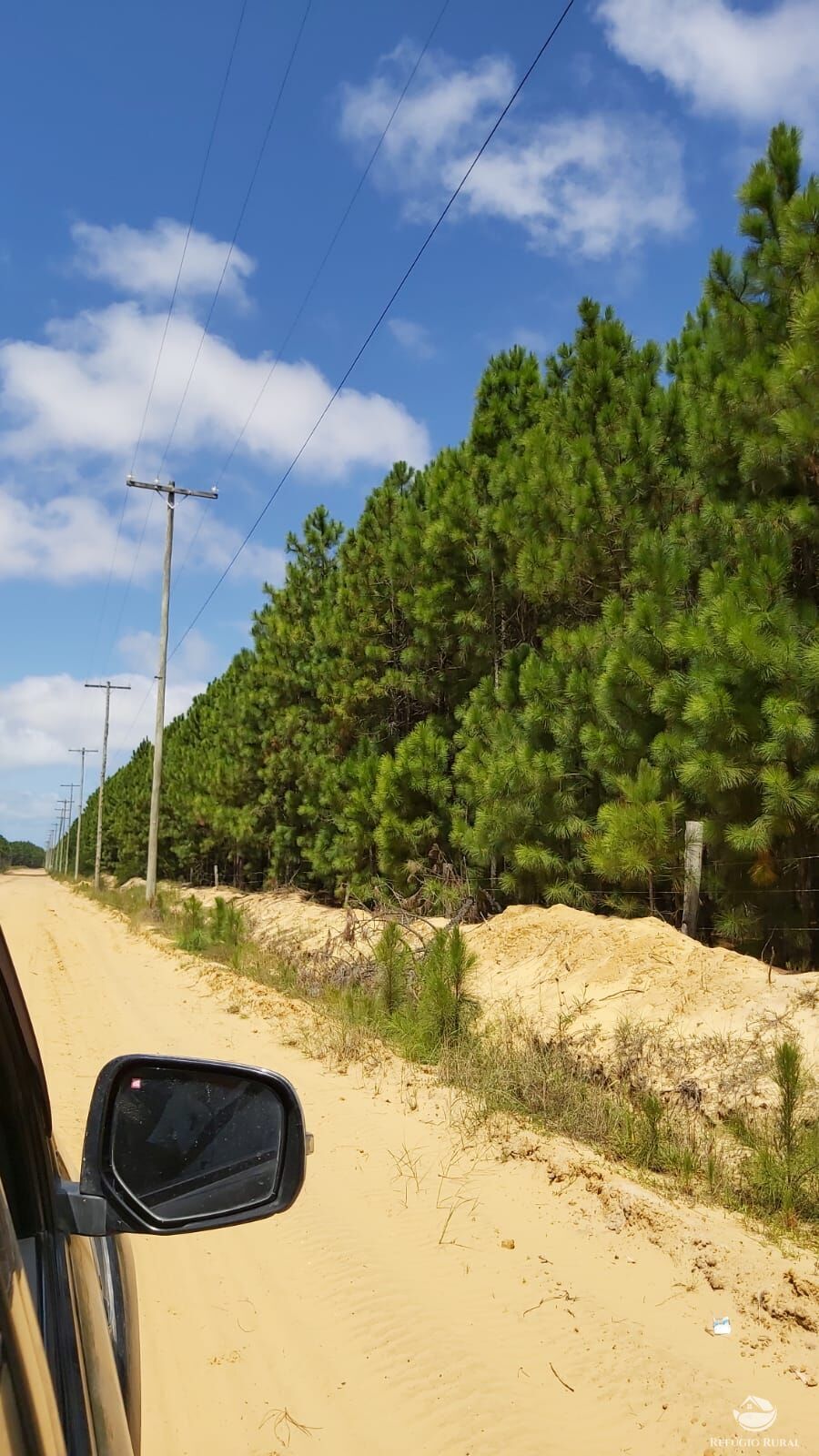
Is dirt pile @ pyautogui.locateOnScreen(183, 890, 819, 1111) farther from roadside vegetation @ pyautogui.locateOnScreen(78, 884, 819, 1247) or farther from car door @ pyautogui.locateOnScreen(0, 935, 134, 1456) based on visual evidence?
car door @ pyautogui.locateOnScreen(0, 935, 134, 1456)

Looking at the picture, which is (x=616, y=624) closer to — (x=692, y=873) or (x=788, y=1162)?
(x=692, y=873)

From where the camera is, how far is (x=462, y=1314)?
436cm

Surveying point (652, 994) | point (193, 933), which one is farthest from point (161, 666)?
point (652, 994)

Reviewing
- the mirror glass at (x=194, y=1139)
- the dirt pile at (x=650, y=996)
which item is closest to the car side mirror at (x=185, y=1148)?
the mirror glass at (x=194, y=1139)

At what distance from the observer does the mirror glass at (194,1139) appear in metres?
1.55

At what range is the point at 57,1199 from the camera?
1.33 m

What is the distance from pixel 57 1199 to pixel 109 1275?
381 millimetres

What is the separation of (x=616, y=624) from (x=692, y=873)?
9.63ft

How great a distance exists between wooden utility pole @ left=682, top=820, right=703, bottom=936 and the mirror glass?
847cm

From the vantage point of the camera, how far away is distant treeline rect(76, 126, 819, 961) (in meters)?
8.97

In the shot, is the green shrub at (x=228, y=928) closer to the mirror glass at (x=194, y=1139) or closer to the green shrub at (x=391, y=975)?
the green shrub at (x=391, y=975)

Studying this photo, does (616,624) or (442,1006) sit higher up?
(616,624)

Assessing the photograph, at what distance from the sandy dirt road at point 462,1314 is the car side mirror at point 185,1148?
2.53 ft

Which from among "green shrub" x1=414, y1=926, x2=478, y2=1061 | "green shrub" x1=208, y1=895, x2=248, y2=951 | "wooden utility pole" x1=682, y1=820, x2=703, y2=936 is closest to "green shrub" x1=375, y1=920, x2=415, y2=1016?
"green shrub" x1=414, y1=926, x2=478, y2=1061
